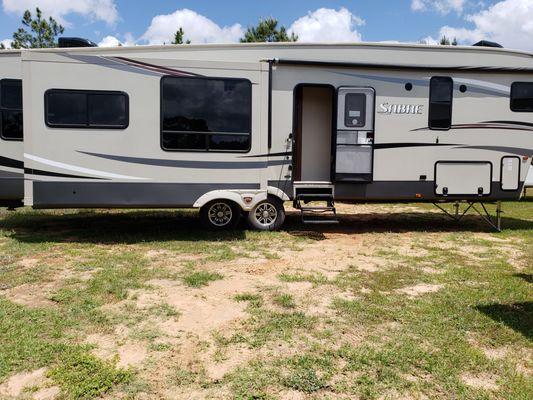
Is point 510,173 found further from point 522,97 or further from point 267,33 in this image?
point 267,33

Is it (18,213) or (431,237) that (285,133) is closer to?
(431,237)

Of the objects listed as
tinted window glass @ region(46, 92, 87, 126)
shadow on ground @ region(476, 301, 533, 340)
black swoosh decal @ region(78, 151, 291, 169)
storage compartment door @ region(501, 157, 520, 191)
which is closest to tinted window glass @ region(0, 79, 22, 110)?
tinted window glass @ region(46, 92, 87, 126)

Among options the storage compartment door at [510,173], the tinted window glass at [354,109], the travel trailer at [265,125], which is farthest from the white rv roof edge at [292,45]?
the storage compartment door at [510,173]

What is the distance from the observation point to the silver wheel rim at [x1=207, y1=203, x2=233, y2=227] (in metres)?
7.99

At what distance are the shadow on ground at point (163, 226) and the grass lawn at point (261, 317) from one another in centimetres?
13

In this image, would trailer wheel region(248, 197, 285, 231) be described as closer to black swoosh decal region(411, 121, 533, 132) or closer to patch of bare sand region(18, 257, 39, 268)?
black swoosh decal region(411, 121, 533, 132)

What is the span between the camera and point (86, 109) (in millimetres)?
7168

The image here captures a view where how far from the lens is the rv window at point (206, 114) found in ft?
24.3

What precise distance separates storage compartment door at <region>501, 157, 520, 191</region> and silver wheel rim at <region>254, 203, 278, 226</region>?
428cm

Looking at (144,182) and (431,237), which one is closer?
(144,182)

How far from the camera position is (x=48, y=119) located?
7.09m

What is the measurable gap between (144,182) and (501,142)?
6.42m

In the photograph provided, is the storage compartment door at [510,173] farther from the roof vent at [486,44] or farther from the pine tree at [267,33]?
the pine tree at [267,33]

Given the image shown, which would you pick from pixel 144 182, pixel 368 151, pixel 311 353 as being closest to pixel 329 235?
pixel 368 151
